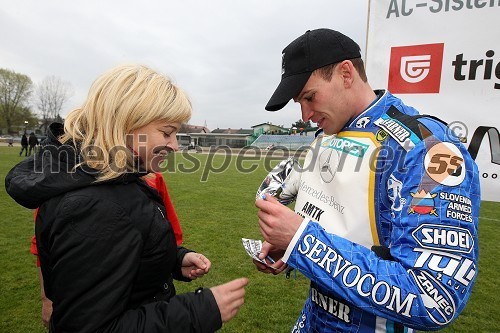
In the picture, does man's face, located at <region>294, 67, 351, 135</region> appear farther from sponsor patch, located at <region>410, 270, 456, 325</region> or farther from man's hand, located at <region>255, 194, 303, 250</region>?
sponsor patch, located at <region>410, 270, 456, 325</region>

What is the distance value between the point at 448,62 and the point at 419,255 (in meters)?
1.59

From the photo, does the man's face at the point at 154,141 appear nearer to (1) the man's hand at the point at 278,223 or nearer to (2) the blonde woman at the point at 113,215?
(2) the blonde woman at the point at 113,215

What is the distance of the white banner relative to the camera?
1.99 metres

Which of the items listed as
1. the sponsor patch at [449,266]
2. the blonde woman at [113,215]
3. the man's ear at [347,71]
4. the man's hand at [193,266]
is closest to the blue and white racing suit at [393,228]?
the sponsor patch at [449,266]

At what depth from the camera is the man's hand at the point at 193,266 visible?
192cm

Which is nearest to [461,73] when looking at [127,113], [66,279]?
[127,113]

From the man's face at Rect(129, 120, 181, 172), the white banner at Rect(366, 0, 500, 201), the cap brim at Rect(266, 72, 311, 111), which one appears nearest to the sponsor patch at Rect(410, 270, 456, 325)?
the cap brim at Rect(266, 72, 311, 111)

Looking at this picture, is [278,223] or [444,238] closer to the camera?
[444,238]

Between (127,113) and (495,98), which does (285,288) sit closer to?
(495,98)

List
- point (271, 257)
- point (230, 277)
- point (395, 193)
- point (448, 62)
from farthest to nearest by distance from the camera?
point (230, 277)
point (448, 62)
point (271, 257)
point (395, 193)

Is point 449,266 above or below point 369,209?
below

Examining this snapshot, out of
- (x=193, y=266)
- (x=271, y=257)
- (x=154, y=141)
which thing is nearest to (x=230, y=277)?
(x=193, y=266)

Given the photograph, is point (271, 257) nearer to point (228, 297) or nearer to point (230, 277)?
point (228, 297)

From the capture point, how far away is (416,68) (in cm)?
218
